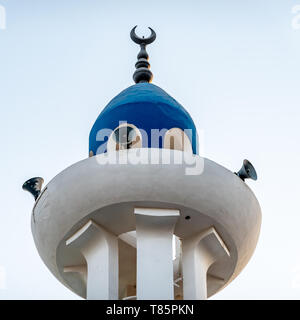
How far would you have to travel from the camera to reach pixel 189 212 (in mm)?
12719

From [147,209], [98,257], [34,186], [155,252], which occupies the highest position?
[34,186]

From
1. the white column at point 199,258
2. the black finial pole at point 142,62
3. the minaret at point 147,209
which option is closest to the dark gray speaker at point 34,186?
the minaret at point 147,209

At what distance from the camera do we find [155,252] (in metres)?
12.6

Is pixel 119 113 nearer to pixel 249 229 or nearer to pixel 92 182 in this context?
pixel 92 182

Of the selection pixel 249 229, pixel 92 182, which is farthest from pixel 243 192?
pixel 92 182

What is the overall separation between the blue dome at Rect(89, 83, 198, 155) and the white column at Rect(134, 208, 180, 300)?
5.77ft

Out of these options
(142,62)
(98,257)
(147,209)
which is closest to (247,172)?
(147,209)

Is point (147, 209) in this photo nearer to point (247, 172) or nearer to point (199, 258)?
point (199, 258)

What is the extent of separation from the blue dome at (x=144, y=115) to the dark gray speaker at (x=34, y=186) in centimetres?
134

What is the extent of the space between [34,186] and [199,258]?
374cm

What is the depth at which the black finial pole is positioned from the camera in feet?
52.7

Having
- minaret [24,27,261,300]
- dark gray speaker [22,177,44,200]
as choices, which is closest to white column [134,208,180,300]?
minaret [24,27,261,300]

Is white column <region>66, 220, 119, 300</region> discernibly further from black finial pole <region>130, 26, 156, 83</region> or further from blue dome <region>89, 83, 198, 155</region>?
black finial pole <region>130, 26, 156, 83</region>

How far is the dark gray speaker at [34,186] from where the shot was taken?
13.8 metres
